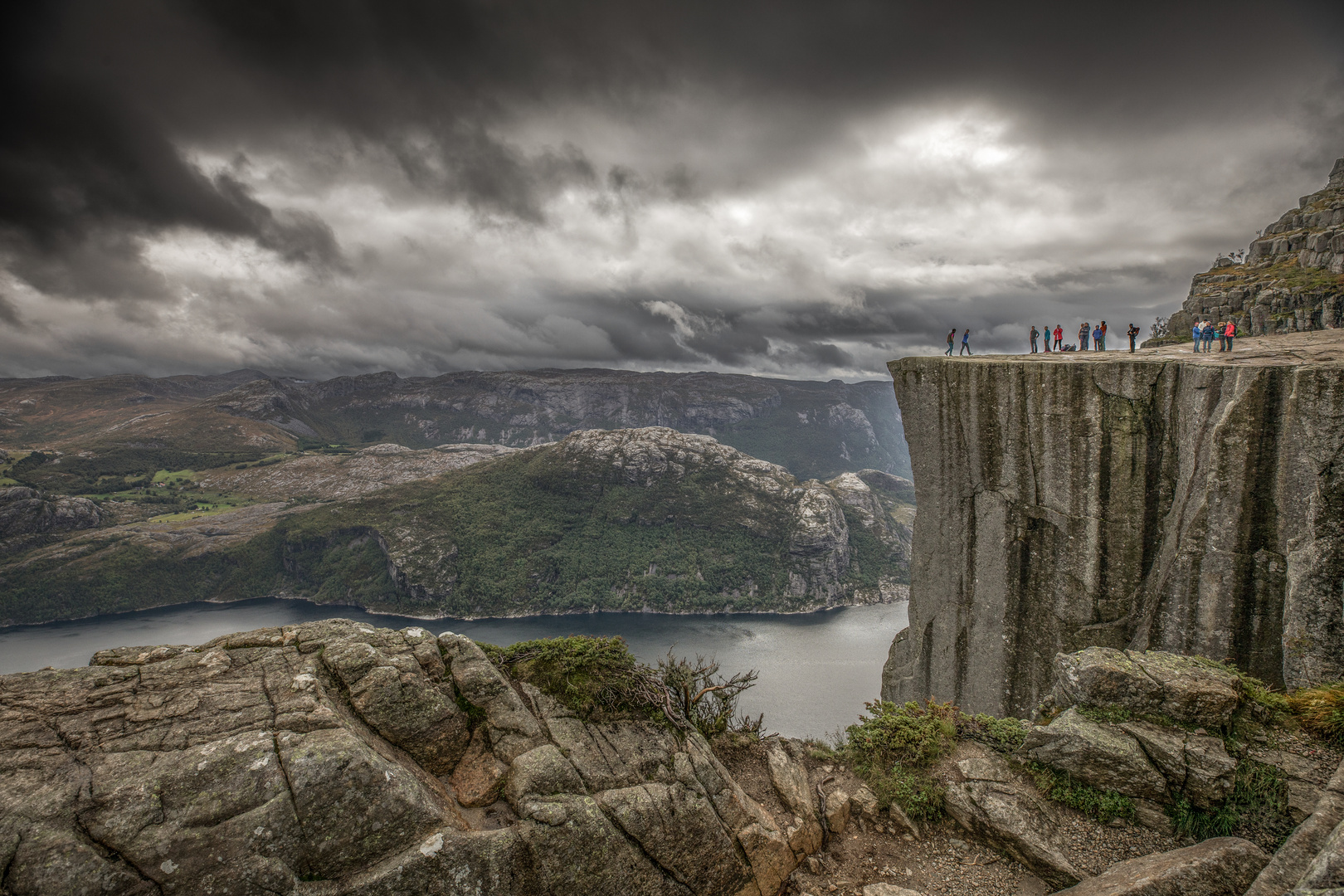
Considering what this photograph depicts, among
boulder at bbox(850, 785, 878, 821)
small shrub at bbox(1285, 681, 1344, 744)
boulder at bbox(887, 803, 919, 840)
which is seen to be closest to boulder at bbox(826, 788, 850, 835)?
boulder at bbox(850, 785, 878, 821)

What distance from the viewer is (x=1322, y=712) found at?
27.5 feet

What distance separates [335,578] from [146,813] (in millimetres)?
180107

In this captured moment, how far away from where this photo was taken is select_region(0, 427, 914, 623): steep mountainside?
144 m

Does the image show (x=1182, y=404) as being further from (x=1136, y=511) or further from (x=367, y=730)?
(x=367, y=730)

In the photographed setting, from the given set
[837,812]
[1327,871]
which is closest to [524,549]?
[837,812]

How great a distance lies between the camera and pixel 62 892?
15.3 feet

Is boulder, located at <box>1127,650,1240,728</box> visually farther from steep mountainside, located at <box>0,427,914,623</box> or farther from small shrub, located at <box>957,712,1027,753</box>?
steep mountainside, located at <box>0,427,914,623</box>

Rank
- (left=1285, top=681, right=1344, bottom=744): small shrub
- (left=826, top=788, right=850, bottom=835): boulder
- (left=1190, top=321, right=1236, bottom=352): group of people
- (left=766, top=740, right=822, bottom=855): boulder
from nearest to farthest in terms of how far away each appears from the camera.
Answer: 1. (left=1285, top=681, right=1344, bottom=744): small shrub
2. (left=766, top=740, right=822, bottom=855): boulder
3. (left=826, top=788, right=850, bottom=835): boulder
4. (left=1190, top=321, right=1236, bottom=352): group of people

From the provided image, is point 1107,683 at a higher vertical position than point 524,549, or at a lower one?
higher

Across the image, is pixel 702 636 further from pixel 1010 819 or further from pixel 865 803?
pixel 1010 819

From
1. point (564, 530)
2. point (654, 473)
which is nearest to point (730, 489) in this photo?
point (654, 473)

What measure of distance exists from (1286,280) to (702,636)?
347 ft

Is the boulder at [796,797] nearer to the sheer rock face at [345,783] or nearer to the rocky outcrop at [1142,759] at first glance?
the sheer rock face at [345,783]

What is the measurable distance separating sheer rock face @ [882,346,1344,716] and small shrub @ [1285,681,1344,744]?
3.02 meters
